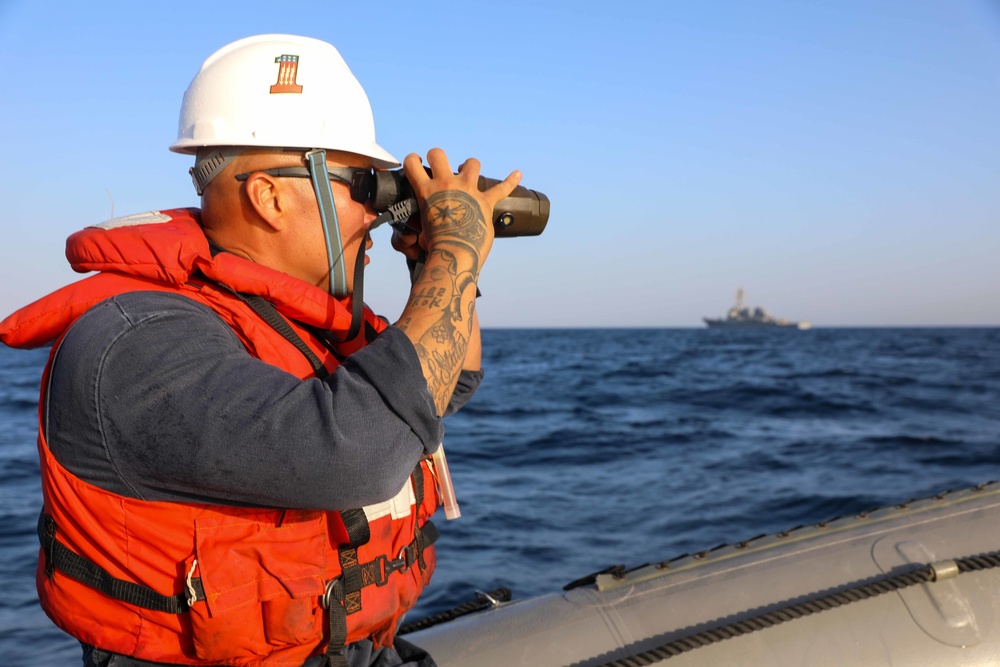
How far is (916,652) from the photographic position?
7.34 ft

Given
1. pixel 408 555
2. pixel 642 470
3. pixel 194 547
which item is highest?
pixel 194 547

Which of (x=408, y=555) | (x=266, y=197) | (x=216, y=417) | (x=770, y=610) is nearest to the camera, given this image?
(x=216, y=417)

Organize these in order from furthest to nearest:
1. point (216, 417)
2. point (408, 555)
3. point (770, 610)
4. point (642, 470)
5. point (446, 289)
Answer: point (642, 470) < point (770, 610) < point (408, 555) < point (446, 289) < point (216, 417)

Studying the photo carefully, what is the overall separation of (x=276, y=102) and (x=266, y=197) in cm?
19

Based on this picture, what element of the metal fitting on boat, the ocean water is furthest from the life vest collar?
the ocean water

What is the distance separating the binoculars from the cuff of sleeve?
1.33 ft

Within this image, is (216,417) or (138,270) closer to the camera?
(216,417)

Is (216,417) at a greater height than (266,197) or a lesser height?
lesser

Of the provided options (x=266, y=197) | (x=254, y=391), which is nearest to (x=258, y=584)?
(x=254, y=391)

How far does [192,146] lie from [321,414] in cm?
71

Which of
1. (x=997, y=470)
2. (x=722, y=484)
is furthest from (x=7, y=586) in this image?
(x=997, y=470)

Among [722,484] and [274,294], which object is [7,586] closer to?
[274,294]

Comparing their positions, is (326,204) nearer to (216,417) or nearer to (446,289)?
(446,289)

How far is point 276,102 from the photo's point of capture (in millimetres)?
1602
